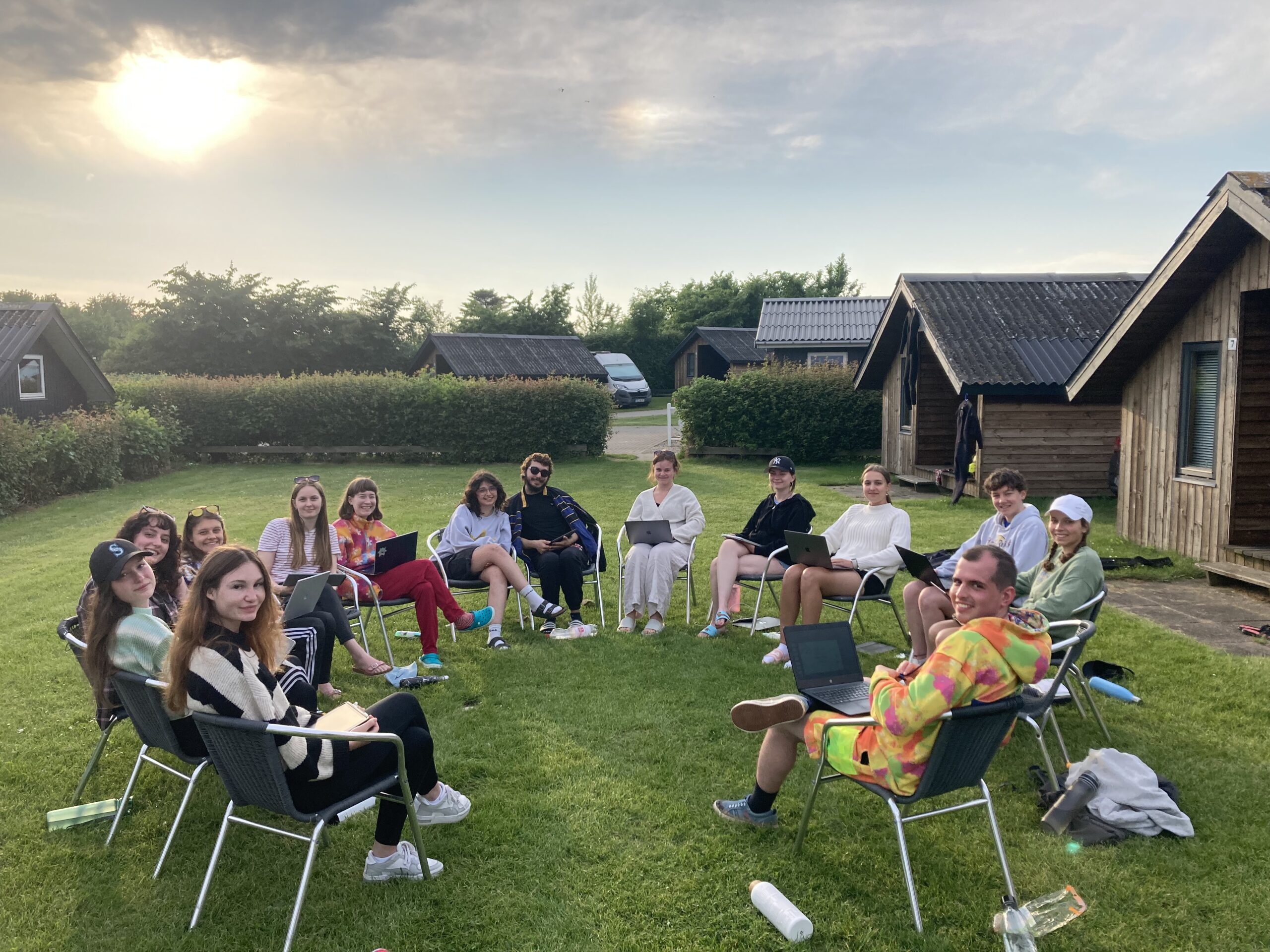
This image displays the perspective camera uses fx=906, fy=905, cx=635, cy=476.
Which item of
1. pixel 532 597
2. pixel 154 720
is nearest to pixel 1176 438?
pixel 532 597

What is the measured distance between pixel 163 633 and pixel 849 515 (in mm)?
4690

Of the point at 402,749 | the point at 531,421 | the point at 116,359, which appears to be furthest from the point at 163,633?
the point at 116,359

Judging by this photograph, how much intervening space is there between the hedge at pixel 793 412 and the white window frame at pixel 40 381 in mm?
15230

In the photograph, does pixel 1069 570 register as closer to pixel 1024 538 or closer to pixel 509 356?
pixel 1024 538

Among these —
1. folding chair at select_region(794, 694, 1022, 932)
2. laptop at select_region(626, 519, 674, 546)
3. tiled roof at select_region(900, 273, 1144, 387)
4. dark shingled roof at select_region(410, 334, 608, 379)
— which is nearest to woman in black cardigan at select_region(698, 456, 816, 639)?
laptop at select_region(626, 519, 674, 546)

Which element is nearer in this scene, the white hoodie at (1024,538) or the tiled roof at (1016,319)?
the white hoodie at (1024,538)

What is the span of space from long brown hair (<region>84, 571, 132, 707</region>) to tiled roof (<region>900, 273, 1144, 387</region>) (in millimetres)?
12424

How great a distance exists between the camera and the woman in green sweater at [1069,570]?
4.64 metres

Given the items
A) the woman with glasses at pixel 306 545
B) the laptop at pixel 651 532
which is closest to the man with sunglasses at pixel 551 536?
the laptop at pixel 651 532

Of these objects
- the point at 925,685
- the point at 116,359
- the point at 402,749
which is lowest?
the point at 402,749

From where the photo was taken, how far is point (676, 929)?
3.14m

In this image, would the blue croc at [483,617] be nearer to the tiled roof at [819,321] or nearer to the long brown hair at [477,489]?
the long brown hair at [477,489]

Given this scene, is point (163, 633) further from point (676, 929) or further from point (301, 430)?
point (301, 430)

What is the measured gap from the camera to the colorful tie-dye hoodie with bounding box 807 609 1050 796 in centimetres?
304
